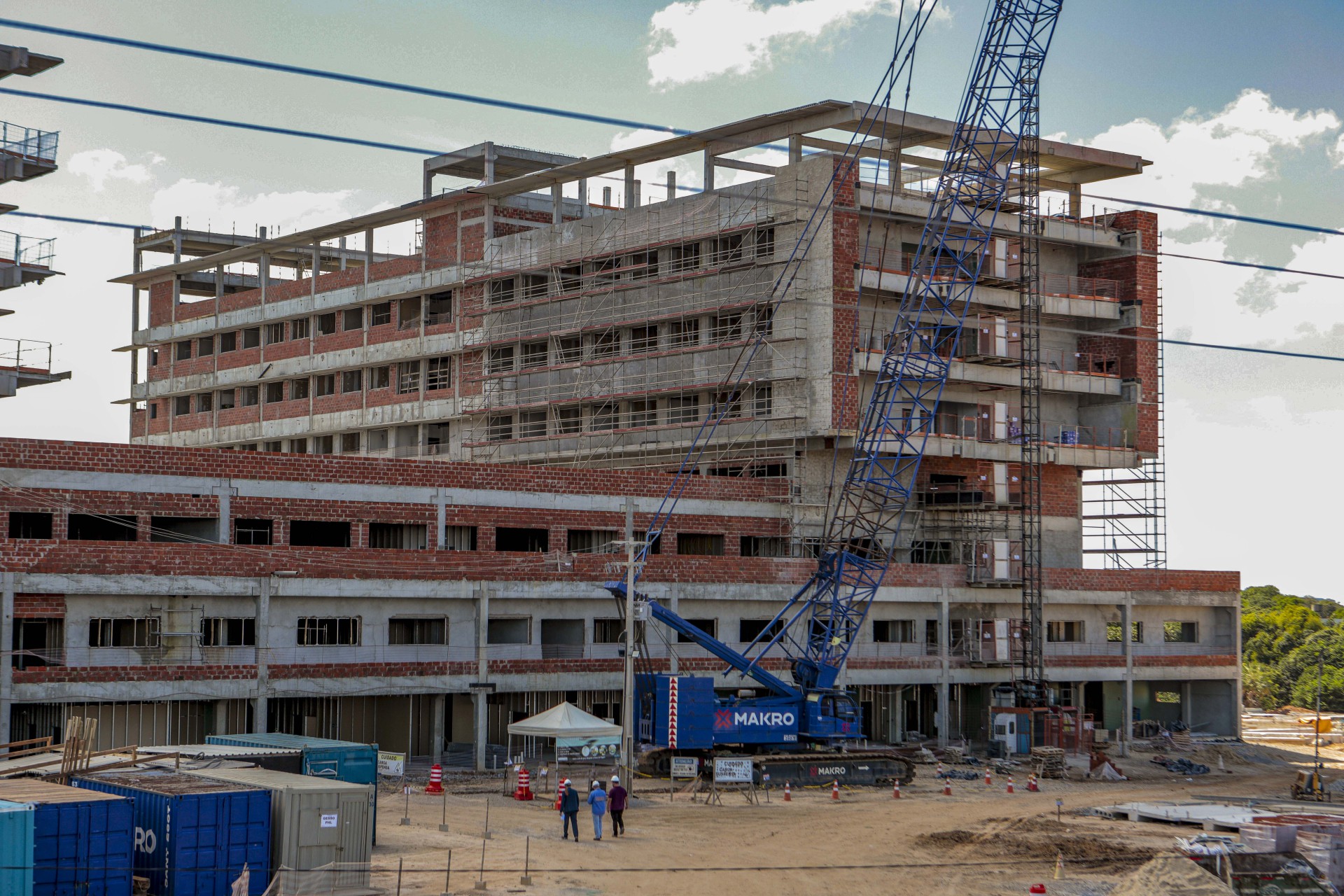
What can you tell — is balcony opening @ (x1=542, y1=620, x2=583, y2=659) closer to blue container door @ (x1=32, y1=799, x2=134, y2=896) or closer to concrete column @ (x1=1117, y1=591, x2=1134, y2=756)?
concrete column @ (x1=1117, y1=591, x2=1134, y2=756)

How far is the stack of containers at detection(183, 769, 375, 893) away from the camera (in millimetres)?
30547

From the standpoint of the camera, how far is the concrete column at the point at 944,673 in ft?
226

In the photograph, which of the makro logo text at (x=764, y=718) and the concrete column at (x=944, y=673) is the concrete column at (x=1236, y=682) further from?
the makro logo text at (x=764, y=718)

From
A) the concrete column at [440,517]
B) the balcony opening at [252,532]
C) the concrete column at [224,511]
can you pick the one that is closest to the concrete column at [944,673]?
the concrete column at [440,517]

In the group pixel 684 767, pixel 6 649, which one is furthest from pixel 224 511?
pixel 684 767

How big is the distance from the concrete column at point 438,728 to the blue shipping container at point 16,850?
30.5 meters

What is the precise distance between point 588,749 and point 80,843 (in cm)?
2467

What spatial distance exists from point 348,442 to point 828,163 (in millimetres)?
37923

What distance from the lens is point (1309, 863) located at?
33969 millimetres

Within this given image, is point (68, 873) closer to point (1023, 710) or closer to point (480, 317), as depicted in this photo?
point (1023, 710)

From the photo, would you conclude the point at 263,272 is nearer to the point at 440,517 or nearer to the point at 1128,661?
the point at 440,517

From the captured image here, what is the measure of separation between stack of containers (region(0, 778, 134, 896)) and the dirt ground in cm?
509

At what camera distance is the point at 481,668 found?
191 ft

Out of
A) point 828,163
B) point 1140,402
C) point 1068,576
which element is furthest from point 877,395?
point 1140,402
